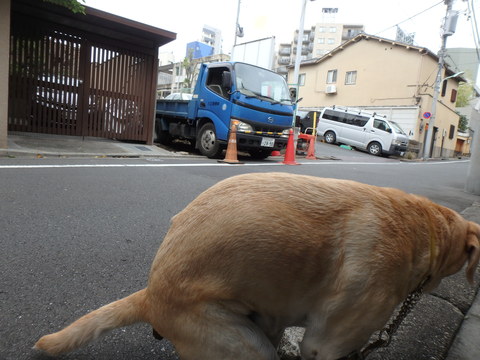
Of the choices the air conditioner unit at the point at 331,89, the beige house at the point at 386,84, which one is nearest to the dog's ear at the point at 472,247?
the beige house at the point at 386,84

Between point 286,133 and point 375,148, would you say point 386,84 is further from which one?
point 286,133

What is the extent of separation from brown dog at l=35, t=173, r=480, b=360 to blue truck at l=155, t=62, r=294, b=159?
8.21m

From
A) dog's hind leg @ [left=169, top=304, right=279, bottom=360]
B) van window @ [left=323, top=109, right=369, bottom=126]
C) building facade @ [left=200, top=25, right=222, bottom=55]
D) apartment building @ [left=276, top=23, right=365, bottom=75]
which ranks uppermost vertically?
building facade @ [left=200, top=25, right=222, bottom=55]

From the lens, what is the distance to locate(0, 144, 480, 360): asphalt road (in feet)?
5.37

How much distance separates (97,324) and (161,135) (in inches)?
478

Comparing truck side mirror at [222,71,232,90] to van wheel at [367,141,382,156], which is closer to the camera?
truck side mirror at [222,71,232,90]

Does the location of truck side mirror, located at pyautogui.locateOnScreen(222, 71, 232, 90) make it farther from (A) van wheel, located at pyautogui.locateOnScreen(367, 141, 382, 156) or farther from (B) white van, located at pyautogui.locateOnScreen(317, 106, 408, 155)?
(A) van wheel, located at pyautogui.locateOnScreen(367, 141, 382, 156)

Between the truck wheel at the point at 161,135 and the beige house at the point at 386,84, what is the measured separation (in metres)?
18.8

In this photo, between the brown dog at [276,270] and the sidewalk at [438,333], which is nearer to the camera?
the brown dog at [276,270]

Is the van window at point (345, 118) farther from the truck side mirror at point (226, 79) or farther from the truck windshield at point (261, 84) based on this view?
the truck side mirror at point (226, 79)

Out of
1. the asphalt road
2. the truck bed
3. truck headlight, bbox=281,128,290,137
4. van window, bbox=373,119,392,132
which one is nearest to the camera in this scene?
the asphalt road

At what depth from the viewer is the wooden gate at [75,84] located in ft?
30.3

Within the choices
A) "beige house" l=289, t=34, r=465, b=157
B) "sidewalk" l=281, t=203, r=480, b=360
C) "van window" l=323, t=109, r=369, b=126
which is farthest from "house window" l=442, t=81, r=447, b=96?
A: "sidewalk" l=281, t=203, r=480, b=360

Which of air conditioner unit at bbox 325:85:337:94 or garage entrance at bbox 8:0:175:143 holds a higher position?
air conditioner unit at bbox 325:85:337:94
